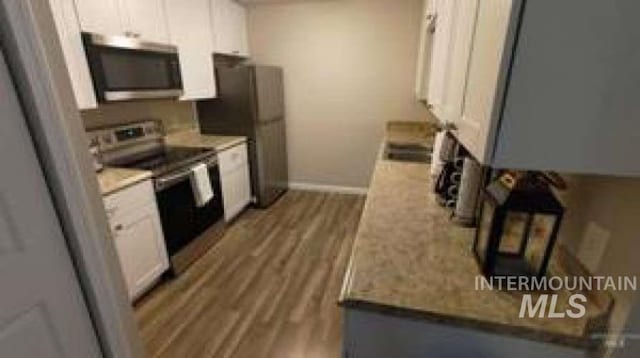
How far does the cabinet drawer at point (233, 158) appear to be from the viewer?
2980 mm

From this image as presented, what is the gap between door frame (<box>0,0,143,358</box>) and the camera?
0.82m

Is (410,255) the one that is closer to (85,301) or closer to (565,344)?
(565,344)

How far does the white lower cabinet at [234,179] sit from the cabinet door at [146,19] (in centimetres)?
106

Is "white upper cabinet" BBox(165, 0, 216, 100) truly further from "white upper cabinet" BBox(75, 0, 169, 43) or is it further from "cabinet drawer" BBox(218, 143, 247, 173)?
"cabinet drawer" BBox(218, 143, 247, 173)

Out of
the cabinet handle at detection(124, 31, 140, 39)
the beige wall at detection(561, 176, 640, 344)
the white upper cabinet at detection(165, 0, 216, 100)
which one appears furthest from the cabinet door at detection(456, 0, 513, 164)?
the white upper cabinet at detection(165, 0, 216, 100)

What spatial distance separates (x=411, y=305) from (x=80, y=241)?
1025 mm

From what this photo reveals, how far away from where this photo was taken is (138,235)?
2.05m

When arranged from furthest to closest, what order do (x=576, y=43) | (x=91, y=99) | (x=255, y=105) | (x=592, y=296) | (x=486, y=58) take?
(x=255, y=105)
(x=91, y=99)
(x=592, y=296)
(x=486, y=58)
(x=576, y=43)

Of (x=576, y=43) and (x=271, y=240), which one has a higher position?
(x=576, y=43)

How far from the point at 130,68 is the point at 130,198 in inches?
35.6

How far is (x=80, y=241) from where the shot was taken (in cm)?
99

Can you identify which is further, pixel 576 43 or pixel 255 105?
pixel 255 105

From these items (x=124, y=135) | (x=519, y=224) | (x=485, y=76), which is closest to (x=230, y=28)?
(x=124, y=135)

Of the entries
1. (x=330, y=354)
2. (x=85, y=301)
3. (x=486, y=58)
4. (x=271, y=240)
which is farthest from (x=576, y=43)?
(x=271, y=240)
